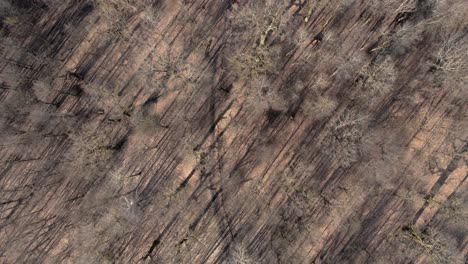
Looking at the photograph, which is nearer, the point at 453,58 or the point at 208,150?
the point at 453,58

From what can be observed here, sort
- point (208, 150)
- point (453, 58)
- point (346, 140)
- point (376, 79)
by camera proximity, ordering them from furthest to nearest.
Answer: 1. point (208, 150)
2. point (346, 140)
3. point (376, 79)
4. point (453, 58)

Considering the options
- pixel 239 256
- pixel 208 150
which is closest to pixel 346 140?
pixel 208 150

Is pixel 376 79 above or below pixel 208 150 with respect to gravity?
above

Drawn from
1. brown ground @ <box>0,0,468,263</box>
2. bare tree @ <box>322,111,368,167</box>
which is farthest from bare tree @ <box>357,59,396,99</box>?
bare tree @ <box>322,111,368,167</box>

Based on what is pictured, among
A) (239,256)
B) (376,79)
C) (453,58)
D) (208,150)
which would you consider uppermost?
(453,58)

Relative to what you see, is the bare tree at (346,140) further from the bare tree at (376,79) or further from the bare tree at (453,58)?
the bare tree at (453,58)

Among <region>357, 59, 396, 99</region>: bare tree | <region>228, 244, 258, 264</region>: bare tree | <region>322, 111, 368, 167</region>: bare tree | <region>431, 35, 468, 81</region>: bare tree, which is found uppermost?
<region>431, 35, 468, 81</region>: bare tree

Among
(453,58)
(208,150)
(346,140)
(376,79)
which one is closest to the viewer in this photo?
(453,58)

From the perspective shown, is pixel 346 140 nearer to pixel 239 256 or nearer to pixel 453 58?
pixel 453 58

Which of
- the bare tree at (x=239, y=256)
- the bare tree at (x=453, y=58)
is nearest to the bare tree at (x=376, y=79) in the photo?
the bare tree at (x=453, y=58)

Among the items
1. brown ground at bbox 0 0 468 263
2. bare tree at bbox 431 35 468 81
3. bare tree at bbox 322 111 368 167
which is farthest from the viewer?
brown ground at bbox 0 0 468 263

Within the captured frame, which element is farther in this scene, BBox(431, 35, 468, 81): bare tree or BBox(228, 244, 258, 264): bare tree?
BBox(228, 244, 258, 264): bare tree

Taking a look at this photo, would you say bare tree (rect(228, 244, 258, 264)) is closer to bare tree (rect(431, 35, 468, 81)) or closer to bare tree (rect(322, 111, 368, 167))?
Result: bare tree (rect(322, 111, 368, 167))
